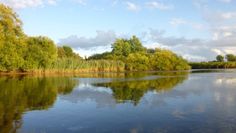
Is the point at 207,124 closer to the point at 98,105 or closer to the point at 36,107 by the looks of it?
the point at 98,105

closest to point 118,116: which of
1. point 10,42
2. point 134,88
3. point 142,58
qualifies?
point 134,88

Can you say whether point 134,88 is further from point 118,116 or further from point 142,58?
point 142,58

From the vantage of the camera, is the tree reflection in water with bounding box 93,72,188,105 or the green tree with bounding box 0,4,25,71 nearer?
the tree reflection in water with bounding box 93,72,188,105

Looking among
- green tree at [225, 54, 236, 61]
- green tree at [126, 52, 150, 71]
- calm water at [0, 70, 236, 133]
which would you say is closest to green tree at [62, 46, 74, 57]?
green tree at [126, 52, 150, 71]

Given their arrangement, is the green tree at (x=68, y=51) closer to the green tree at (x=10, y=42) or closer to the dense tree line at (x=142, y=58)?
the dense tree line at (x=142, y=58)

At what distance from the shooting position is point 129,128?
965cm

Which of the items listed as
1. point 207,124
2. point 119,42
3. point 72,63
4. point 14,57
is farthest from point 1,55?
point 119,42

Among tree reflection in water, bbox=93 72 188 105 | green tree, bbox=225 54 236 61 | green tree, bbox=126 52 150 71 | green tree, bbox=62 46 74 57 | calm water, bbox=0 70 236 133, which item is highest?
green tree, bbox=62 46 74 57

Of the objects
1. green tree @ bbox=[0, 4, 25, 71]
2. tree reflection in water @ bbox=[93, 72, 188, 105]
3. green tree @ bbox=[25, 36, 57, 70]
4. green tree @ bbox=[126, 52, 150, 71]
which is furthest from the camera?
green tree @ bbox=[126, 52, 150, 71]

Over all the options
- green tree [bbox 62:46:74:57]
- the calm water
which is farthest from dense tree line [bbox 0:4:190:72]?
the calm water

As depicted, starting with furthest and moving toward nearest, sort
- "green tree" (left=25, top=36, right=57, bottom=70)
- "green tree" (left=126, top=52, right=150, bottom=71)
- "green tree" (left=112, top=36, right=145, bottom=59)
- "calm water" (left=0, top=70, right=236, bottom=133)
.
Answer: "green tree" (left=112, top=36, right=145, bottom=59) < "green tree" (left=126, top=52, right=150, bottom=71) < "green tree" (left=25, top=36, right=57, bottom=70) < "calm water" (left=0, top=70, right=236, bottom=133)

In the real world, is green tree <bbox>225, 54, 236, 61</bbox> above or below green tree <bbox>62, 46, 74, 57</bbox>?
below

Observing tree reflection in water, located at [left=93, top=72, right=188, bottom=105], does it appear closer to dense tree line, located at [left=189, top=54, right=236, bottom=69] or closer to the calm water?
the calm water

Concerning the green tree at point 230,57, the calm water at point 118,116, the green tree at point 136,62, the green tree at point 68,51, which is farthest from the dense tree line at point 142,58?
the calm water at point 118,116
